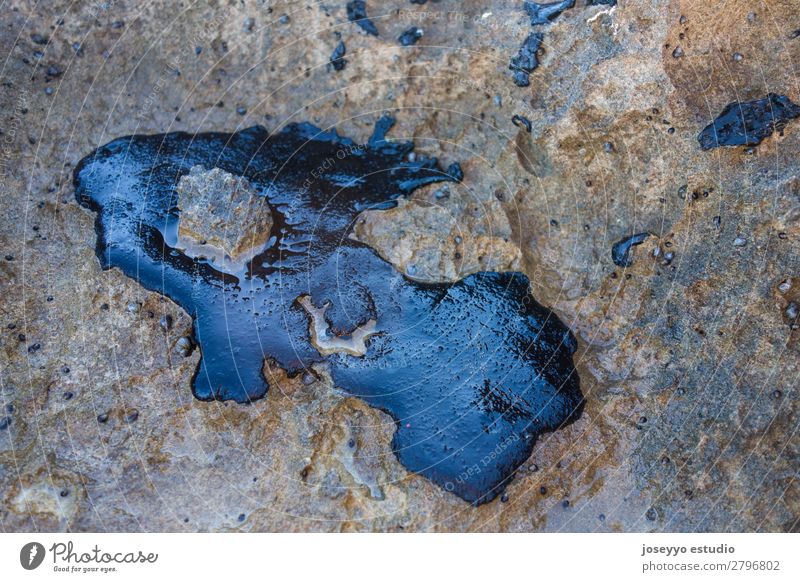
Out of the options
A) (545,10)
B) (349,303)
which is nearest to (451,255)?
(349,303)

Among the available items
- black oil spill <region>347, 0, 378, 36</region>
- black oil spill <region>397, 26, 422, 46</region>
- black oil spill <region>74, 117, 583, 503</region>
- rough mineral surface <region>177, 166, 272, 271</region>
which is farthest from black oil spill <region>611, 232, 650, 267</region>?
rough mineral surface <region>177, 166, 272, 271</region>

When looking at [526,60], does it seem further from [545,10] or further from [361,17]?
[361,17]

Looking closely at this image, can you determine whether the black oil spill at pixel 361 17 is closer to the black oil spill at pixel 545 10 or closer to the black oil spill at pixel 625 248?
the black oil spill at pixel 545 10

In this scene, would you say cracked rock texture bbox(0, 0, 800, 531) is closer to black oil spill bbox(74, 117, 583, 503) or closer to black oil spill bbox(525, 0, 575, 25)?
black oil spill bbox(525, 0, 575, 25)

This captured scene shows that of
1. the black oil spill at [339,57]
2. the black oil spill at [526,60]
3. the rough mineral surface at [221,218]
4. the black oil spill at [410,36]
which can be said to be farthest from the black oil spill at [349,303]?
the black oil spill at [526,60]

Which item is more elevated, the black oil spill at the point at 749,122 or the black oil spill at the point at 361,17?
the black oil spill at the point at 361,17

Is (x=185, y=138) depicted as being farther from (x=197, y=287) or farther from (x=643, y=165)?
(x=643, y=165)
